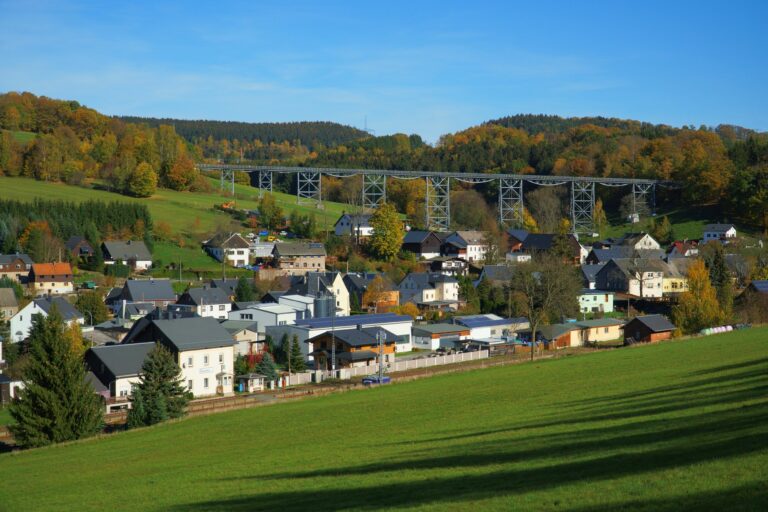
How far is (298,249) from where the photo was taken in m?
56.0

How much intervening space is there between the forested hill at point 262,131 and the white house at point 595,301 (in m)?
97.7

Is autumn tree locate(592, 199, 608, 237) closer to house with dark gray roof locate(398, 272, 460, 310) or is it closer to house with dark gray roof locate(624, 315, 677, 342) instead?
house with dark gray roof locate(398, 272, 460, 310)

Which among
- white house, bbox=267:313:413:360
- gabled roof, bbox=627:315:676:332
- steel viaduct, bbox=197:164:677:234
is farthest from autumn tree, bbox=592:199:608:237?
white house, bbox=267:313:413:360

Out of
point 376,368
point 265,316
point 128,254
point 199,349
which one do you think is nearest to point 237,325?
point 265,316

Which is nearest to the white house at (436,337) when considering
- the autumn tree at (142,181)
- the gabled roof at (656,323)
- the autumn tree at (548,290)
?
the autumn tree at (548,290)

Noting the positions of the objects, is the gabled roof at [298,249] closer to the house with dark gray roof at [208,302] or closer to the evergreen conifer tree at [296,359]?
the house with dark gray roof at [208,302]

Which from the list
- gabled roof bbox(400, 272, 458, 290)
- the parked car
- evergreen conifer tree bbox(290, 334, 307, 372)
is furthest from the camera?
gabled roof bbox(400, 272, 458, 290)

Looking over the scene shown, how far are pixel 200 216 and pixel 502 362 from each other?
40.8 meters

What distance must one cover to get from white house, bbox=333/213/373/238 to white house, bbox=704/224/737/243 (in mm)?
25308

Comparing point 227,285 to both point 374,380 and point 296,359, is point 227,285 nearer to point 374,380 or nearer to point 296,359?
point 296,359

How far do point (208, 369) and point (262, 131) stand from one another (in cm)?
12966

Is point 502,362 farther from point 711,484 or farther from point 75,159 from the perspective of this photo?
point 75,159

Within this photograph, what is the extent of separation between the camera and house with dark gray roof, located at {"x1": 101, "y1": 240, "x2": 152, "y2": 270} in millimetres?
52344

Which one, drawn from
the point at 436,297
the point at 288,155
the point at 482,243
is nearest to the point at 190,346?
the point at 436,297
